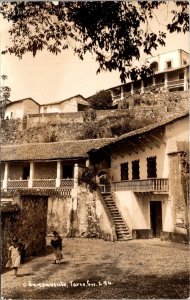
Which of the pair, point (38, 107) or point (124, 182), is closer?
point (124, 182)

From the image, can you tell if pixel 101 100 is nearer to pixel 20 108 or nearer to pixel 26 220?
pixel 20 108

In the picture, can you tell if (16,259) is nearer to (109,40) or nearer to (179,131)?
(109,40)

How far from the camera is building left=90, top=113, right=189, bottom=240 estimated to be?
655 inches

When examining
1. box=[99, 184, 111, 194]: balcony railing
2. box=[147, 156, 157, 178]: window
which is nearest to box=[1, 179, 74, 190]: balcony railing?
box=[99, 184, 111, 194]: balcony railing

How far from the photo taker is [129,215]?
757 inches

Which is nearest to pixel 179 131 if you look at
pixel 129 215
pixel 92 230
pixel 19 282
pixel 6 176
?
pixel 129 215

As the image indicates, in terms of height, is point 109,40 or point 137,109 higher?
point 137,109

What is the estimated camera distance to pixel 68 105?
41844 mm

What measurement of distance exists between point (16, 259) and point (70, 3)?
758 centimetres

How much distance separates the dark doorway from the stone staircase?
59.0 inches

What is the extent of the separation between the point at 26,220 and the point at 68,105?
29.9 m

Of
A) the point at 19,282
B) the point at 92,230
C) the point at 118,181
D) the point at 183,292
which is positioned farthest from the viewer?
the point at 118,181

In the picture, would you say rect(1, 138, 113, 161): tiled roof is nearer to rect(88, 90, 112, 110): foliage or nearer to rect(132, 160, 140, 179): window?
rect(132, 160, 140, 179): window

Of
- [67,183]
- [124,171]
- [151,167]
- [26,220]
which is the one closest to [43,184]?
[67,183]
